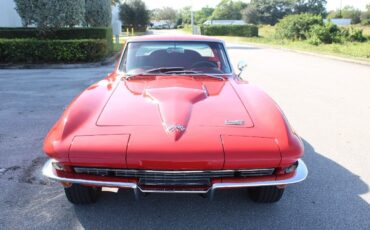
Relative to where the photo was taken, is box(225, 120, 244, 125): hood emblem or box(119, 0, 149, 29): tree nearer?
box(225, 120, 244, 125): hood emblem

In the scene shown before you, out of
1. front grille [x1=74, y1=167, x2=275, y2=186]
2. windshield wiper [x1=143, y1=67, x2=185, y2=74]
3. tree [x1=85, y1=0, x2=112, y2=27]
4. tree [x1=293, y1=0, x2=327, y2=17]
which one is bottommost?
front grille [x1=74, y1=167, x2=275, y2=186]

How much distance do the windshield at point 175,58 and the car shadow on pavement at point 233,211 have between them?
57.3 inches

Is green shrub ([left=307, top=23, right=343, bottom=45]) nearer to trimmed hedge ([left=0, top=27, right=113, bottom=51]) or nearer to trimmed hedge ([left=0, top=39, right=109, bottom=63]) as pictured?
trimmed hedge ([left=0, top=27, right=113, bottom=51])

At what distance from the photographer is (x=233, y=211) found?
3.11 metres

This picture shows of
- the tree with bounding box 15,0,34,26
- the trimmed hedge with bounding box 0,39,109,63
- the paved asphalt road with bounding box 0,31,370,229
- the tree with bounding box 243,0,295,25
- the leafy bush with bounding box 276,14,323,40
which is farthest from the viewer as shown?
the tree with bounding box 243,0,295,25

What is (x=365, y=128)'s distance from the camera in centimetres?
573

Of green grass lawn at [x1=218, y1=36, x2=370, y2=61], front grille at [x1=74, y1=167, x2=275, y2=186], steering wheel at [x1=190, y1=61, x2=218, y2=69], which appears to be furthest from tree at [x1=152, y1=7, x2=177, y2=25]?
front grille at [x1=74, y1=167, x2=275, y2=186]

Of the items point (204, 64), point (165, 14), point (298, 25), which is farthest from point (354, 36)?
point (165, 14)

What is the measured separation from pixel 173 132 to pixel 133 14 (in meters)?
43.1

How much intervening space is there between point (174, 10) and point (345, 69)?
347 feet

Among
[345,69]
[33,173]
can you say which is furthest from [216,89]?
[345,69]

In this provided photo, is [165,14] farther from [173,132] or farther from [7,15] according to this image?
[173,132]

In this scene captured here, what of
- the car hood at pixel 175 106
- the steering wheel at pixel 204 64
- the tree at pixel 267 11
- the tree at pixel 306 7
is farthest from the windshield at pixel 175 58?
the tree at pixel 306 7

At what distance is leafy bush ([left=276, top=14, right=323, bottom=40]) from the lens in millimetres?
31000
